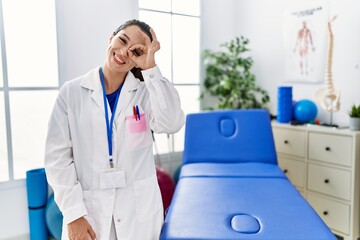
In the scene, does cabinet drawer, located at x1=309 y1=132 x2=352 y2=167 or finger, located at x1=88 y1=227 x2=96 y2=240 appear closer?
finger, located at x1=88 y1=227 x2=96 y2=240

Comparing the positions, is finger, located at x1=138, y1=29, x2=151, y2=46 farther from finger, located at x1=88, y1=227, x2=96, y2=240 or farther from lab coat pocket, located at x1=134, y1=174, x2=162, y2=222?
finger, located at x1=88, y1=227, x2=96, y2=240

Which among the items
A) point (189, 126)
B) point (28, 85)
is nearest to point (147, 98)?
point (189, 126)

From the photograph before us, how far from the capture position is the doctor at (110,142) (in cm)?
118

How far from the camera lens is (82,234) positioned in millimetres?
1171

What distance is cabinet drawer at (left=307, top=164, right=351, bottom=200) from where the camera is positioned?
233 centimetres

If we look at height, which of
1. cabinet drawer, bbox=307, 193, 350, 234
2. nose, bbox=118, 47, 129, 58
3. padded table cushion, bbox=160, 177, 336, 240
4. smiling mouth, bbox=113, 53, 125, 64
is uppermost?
nose, bbox=118, 47, 129, 58

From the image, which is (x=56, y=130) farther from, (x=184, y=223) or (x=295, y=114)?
(x=295, y=114)

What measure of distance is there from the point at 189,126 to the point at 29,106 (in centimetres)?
125

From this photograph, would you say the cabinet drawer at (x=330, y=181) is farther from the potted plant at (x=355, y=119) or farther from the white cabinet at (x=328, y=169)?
the potted plant at (x=355, y=119)

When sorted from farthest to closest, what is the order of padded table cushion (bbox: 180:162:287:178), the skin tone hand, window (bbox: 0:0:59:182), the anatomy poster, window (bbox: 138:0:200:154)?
window (bbox: 138:0:200:154) → the anatomy poster → window (bbox: 0:0:59:182) → padded table cushion (bbox: 180:162:287:178) → the skin tone hand

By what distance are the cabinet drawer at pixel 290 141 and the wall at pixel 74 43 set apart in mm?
1699

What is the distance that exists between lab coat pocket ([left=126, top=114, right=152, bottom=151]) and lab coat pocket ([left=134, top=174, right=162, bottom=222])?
0.50 feet

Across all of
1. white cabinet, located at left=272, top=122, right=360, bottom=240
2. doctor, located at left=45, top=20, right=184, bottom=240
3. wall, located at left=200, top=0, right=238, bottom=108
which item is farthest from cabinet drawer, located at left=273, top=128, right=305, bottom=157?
doctor, located at left=45, top=20, right=184, bottom=240

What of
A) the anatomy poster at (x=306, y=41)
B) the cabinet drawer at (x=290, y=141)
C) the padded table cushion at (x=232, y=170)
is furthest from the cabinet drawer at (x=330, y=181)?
the anatomy poster at (x=306, y=41)
